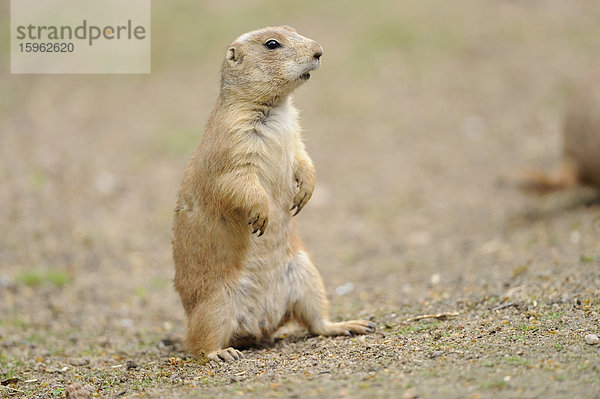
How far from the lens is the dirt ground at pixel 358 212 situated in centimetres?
411

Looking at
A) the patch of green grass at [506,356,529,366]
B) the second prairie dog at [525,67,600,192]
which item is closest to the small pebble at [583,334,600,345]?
the patch of green grass at [506,356,529,366]

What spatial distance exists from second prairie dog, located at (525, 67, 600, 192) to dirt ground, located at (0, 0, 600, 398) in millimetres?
380

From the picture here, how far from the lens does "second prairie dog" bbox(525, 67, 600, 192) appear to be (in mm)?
8172

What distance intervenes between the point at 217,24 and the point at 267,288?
10699 millimetres

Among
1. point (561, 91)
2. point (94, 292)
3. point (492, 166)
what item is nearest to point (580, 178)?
point (492, 166)

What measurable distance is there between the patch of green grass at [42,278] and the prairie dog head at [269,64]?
3.52 meters

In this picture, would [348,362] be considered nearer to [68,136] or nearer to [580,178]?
[580,178]

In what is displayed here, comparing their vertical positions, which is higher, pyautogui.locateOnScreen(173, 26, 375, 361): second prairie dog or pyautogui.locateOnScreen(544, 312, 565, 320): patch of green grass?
pyautogui.locateOnScreen(173, 26, 375, 361): second prairie dog

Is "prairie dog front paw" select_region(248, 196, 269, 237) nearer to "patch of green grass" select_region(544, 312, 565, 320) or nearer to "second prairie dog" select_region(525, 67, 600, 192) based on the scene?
"patch of green grass" select_region(544, 312, 565, 320)

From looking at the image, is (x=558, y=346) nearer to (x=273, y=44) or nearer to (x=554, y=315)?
(x=554, y=315)

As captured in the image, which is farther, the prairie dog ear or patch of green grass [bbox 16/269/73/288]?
patch of green grass [bbox 16/269/73/288]

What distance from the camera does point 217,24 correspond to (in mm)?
14539

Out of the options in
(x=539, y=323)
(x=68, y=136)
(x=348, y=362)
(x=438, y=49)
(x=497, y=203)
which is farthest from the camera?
(x=438, y=49)

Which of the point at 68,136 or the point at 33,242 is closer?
the point at 33,242
